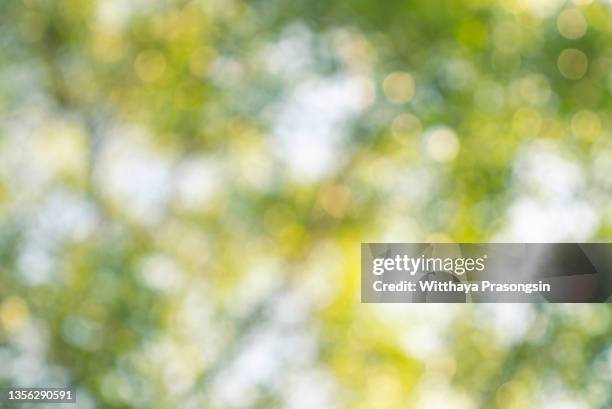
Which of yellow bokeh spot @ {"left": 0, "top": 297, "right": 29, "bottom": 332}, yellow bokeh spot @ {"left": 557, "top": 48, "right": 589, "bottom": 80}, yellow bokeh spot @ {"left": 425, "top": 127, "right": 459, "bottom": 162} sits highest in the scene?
yellow bokeh spot @ {"left": 557, "top": 48, "right": 589, "bottom": 80}

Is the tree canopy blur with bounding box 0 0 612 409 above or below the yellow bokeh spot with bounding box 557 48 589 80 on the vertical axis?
below

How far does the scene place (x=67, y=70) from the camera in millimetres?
1101

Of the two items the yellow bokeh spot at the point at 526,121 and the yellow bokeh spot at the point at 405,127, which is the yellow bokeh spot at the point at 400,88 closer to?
the yellow bokeh spot at the point at 405,127

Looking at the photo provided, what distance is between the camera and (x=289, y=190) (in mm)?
1079

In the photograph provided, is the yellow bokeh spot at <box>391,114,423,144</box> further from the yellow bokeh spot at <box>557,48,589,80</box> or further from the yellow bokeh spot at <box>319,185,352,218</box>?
the yellow bokeh spot at <box>557,48,589,80</box>

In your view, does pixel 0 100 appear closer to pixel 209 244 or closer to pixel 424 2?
pixel 209 244

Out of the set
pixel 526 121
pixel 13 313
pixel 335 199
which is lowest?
pixel 13 313

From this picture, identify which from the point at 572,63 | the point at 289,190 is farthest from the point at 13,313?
the point at 572,63

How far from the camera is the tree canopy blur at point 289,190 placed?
1028 mm

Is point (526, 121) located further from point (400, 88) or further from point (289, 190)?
point (289, 190)

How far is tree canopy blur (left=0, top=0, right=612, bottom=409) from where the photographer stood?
40.5 inches

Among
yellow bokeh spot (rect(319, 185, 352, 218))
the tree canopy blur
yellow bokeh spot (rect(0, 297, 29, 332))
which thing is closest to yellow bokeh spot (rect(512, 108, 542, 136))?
the tree canopy blur

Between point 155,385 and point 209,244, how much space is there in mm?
247

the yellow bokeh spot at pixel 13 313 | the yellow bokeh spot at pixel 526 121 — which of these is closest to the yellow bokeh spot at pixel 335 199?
the yellow bokeh spot at pixel 526 121
